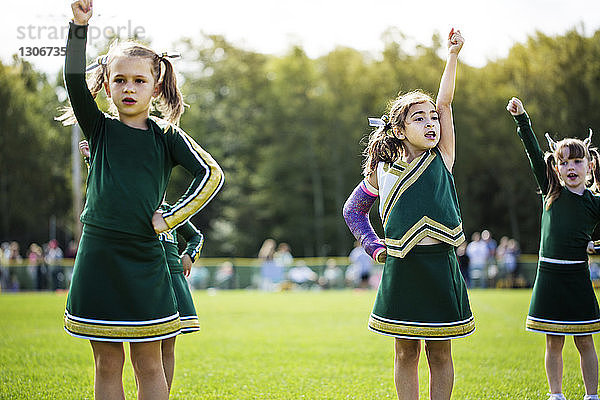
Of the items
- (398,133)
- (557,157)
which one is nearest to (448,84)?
(398,133)

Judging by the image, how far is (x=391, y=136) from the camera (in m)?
4.56

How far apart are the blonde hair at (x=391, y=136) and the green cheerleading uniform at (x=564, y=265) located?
4.45 feet

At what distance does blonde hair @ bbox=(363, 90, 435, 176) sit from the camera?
14.6 feet

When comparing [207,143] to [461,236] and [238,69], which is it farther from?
[461,236]

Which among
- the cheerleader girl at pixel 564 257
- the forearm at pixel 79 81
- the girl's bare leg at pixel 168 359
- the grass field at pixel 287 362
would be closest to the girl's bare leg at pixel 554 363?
the cheerleader girl at pixel 564 257

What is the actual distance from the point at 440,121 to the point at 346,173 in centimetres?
3844

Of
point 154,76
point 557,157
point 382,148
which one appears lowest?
point 382,148

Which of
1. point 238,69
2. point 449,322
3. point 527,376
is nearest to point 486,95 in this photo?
point 238,69

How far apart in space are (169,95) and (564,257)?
3.38 metres

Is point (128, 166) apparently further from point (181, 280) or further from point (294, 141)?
point (294, 141)

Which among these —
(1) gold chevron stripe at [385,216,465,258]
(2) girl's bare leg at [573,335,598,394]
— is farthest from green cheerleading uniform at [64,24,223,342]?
(2) girl's bare leg at [573,335,598,394]

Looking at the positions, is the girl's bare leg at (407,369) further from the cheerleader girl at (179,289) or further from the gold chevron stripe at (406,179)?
the cheerleader girl at (179,289)

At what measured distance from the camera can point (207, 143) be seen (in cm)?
4447

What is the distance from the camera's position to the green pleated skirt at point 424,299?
4051 mm
